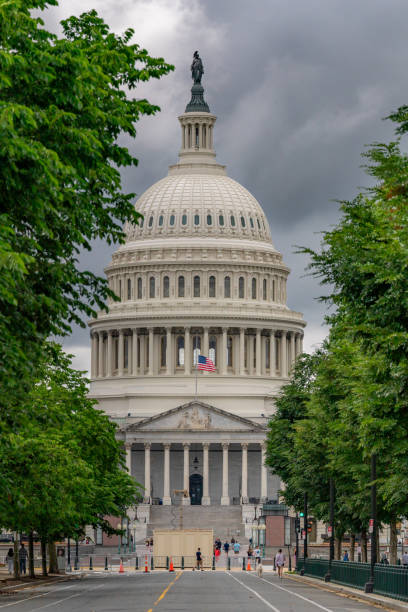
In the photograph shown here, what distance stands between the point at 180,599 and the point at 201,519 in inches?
4336

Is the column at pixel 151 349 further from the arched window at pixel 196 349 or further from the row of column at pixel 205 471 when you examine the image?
the row of column at pixel 205 471

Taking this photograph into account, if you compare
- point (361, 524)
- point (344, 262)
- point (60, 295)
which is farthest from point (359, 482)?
point (60, 295)

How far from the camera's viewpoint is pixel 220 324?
196625mm

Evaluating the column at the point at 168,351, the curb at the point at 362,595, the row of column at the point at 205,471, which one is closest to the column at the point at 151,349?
the column at the point at 168,351

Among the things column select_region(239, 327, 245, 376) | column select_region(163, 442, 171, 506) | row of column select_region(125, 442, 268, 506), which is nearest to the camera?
column select_region(163, 442, 171, 506)

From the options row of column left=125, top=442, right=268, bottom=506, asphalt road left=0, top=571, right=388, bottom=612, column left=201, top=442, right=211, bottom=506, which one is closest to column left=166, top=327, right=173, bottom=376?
row of column left=125, top=442, right=268, bottom=506

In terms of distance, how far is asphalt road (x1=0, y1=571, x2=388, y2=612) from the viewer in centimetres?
4378

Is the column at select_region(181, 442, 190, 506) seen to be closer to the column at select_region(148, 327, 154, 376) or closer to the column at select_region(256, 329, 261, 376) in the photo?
the column at select_region(148, 327, 154, 376)

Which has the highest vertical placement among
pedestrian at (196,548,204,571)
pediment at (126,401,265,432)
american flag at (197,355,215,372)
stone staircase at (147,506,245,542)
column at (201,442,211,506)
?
american flag at (197,355,215,372)

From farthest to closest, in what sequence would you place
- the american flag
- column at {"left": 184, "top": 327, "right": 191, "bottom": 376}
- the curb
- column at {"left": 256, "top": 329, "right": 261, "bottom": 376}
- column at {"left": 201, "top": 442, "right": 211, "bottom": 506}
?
column at {"left": 256, "top": 329, "right": 261, "bottom": 376} → column at {"left": 184, "top": 327, "right": 191, "bottom": 376} → column at {"left": 201, "top": 442, "right": 211, "bottom": 506} → the american flag → the curb

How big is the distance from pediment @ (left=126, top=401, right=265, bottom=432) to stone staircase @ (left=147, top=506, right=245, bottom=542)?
18.0 meters

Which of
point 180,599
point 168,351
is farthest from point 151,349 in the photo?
point 180,599

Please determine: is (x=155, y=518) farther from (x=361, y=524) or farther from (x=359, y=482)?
(x=359, y=482)

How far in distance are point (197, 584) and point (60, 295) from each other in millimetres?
36509
